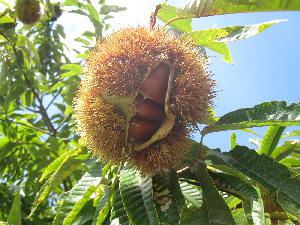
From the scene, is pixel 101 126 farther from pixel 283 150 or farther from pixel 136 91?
pixel 283 150

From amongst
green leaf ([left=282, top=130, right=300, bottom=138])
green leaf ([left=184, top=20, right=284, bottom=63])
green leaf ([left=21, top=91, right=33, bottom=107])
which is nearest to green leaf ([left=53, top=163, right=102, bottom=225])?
green leaf ([left=184, top=20, right=284, bottom=63])

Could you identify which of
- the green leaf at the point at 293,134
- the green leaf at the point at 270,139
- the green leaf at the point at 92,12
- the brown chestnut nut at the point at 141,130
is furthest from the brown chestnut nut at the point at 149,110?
the green leaf at the point at 92,12

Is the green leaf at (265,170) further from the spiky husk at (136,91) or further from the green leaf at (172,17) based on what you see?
the green leaf at (172,17)

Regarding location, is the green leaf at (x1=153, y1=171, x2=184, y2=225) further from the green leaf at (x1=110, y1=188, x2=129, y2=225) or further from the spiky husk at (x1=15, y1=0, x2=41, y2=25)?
the spiky husk at (x1=15, y1=0, x2=41, y2=25)

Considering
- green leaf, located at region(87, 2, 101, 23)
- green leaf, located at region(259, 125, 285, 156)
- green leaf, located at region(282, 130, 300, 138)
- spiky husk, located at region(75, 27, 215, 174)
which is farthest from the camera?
green leaf, located at region(87, 2, 101, 23)

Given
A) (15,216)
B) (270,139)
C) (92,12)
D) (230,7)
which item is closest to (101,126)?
(230,7)

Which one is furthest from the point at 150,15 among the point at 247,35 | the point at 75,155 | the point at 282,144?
the point at 282,144
